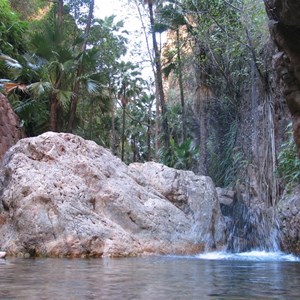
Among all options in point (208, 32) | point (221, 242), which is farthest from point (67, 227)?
point (208, 32)

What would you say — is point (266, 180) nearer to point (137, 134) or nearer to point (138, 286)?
point (138, 286)

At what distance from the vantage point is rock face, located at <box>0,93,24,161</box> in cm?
1352

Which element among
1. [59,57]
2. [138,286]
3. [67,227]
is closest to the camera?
[138,286]

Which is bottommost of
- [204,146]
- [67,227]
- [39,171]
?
[67,227]

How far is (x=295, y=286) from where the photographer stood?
9.49 feet

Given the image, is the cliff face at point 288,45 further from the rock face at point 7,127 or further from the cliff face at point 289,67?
the rock face at point 7,127

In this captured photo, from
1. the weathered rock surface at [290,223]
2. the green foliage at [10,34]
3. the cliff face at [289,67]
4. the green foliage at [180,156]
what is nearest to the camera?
the cliff face at [289,67]

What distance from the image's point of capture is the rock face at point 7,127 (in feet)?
44.3

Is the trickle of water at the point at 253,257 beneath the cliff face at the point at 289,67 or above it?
beneath

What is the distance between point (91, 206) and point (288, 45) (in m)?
4.32

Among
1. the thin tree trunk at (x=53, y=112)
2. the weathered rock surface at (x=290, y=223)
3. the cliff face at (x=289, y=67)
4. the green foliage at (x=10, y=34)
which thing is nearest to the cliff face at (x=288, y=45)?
the cliff face at (x=289, y=67)

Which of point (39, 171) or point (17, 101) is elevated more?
point (17, 101)

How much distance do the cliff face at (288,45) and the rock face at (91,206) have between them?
3063 mm

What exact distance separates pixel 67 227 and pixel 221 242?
11.6ft
